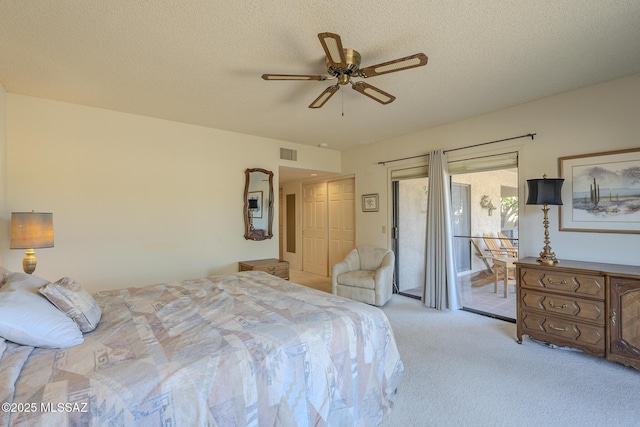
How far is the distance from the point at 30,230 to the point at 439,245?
4.49m

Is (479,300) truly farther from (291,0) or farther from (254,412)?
(291,0)

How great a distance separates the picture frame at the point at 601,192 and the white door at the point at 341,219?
3279mm

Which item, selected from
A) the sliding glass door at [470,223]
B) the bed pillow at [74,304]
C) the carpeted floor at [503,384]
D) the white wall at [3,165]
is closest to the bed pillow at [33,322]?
the bed pillow at [74,304]

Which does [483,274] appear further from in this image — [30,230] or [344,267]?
[30,230]

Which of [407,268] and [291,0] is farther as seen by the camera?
[407,268]

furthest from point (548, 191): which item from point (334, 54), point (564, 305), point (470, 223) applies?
point (334, 54)

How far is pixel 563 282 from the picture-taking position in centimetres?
266

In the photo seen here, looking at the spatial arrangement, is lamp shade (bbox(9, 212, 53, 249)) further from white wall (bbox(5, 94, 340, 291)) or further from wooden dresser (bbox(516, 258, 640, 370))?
wooden dresser (bbox(516, 258, 640, 370))

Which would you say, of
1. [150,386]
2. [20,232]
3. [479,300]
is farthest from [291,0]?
[479,300]

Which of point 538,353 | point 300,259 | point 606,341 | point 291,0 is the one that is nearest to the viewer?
point 291,0

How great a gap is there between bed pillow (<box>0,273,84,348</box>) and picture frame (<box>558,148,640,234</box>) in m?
4.20

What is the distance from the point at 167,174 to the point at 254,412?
11.1 ft

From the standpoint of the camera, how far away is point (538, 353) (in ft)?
8.95

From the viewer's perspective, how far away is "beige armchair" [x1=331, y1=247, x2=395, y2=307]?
13.5 ft
